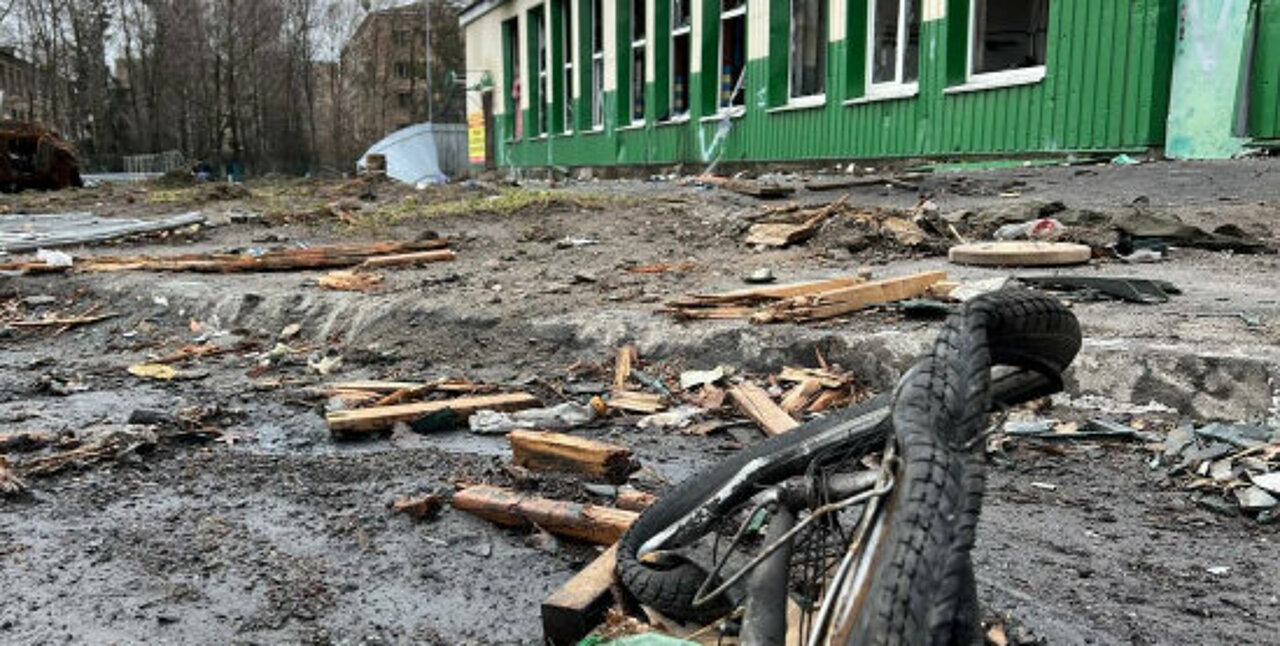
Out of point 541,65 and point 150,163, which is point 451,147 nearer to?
point 541,65

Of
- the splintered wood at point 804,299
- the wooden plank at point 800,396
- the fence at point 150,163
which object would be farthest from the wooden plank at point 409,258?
the fence at point 150,163

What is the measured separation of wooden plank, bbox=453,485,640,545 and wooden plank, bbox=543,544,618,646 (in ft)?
1.09

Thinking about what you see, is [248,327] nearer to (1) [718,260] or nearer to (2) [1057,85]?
(1) [718,260]

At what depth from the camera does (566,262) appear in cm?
767

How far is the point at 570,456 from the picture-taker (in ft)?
10.3

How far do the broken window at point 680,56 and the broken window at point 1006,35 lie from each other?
6585 millimetres

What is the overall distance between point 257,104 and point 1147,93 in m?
45.5

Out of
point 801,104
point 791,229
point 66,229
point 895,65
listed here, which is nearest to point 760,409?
point 791,229

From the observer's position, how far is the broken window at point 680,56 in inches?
654

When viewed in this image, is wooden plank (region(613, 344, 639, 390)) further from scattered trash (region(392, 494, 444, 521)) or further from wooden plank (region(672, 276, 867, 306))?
scattered trash (region(392, 494, 444, 521))

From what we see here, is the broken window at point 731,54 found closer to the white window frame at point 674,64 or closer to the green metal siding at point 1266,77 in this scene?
the white window frame at point 674,64

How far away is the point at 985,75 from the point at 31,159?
21376 mm

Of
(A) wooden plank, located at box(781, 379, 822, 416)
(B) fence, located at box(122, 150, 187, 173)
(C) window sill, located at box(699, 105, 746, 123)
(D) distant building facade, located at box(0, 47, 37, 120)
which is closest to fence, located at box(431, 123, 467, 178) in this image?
(C) window sill, located at box(699, 105, 746, 123)

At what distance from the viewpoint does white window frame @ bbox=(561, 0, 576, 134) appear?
71.8 feet
